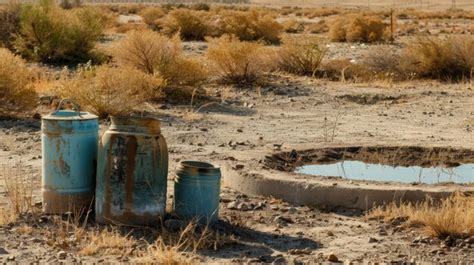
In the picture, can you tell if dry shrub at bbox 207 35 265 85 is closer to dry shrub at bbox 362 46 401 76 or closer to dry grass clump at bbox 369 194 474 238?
dry shrub at bbox 362 46 401 76

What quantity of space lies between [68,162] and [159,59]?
1263 cm

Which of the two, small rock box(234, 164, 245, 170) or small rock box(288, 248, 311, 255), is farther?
small rock box(234, 164, 245, 170)

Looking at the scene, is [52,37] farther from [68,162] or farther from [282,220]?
[282,220]

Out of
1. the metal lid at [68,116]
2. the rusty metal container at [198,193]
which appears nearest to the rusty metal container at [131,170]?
the rusty metal container at [198,193]

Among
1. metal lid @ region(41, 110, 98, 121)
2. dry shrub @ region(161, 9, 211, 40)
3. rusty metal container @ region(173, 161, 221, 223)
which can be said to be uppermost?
metal lid @ region(41, 110, 98, 121)

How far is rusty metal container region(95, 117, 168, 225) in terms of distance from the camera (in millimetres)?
10211

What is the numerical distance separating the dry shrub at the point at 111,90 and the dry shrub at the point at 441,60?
8.80m

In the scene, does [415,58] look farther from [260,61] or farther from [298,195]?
[298,195]

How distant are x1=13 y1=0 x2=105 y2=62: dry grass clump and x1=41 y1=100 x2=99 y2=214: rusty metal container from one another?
17.5 meters

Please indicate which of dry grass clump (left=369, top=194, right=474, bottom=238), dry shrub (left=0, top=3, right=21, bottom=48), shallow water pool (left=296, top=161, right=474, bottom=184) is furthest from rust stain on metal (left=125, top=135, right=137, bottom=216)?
dry shrub (left=0, top=3, right=21, bottom=48)

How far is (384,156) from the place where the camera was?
14.3 meters

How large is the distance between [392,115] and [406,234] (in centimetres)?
983

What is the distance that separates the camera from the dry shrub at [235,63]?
2417 centimetres

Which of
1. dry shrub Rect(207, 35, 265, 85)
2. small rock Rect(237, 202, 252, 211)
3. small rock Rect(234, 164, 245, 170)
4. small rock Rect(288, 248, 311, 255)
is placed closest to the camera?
small rock Rect(288, 248, 311, 255)
